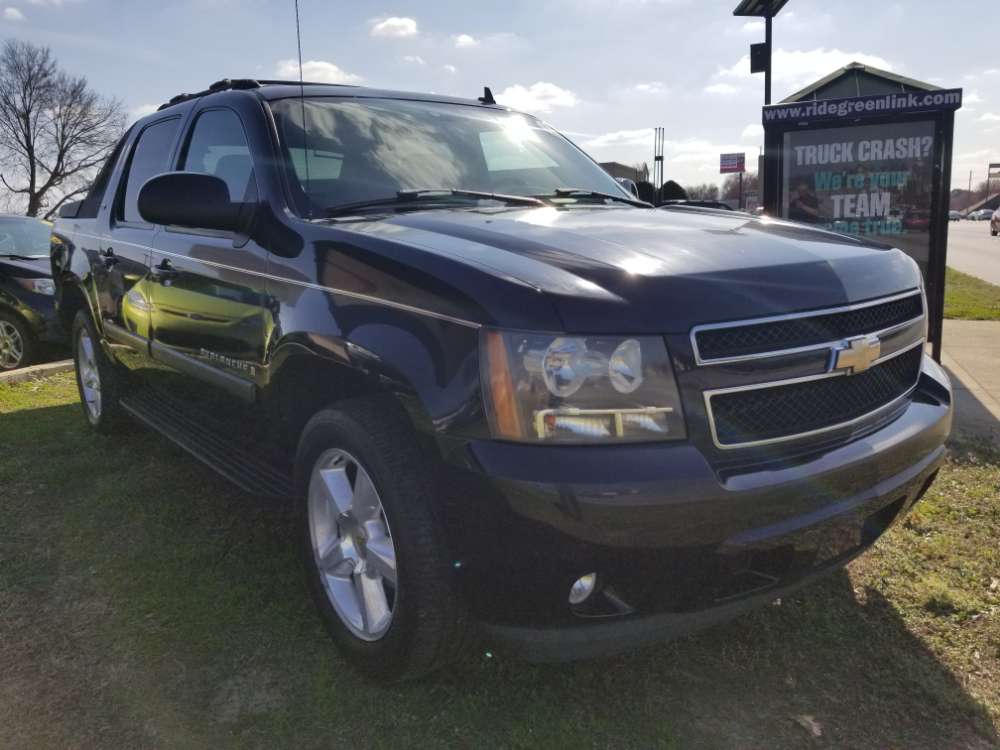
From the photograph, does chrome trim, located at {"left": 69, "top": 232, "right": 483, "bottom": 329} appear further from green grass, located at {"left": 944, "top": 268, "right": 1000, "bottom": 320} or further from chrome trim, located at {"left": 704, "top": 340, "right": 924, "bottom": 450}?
green grass, located at {"left": 944, "top": 268, "right": 1000, "bottom": 320}

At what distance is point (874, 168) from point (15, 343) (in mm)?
7913

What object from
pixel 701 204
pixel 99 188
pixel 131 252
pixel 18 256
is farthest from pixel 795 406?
pixel 18 256

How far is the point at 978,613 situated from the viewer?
2.86 meters

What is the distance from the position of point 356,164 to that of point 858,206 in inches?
200

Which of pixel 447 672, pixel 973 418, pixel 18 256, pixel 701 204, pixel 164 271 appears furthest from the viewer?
pixel 18 256

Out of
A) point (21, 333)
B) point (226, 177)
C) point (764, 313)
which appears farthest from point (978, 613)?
point (21, 333)

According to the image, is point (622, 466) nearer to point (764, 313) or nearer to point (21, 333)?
point (764, 313)

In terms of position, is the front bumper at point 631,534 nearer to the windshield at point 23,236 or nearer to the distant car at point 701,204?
the distant car at point 701,204

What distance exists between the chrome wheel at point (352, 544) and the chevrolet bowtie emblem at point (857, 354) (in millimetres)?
1286

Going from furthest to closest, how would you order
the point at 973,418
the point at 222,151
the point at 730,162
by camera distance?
the point at 730,162
the point at 973,418
the point at 222,151

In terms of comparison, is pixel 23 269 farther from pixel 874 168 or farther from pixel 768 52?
pixel 768 52

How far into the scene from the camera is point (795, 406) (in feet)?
6.93

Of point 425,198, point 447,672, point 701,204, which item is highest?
point 425,198

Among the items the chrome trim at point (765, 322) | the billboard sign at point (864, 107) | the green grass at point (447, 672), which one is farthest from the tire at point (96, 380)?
the billboard sign at point (864, 107)
